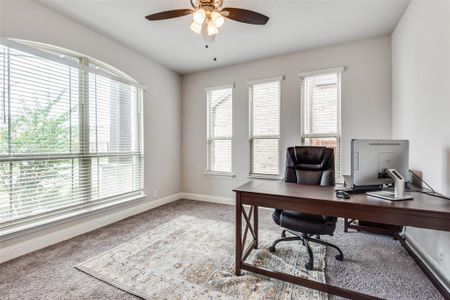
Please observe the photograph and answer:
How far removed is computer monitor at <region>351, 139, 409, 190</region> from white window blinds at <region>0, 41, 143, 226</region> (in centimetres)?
318

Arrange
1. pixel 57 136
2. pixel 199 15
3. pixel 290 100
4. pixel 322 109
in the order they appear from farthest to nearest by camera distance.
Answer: pixel 290 100 < pixel 322 109 < pixel 57 136 < pixel 199 15

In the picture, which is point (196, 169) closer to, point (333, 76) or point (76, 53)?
point (76, 53)

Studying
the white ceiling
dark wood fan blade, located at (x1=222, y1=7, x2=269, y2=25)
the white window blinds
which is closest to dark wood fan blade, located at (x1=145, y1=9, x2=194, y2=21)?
dark wood fan blade, located at (x1=222, y1=7, x2=269, y2=25)

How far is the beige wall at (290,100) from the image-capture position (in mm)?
3117

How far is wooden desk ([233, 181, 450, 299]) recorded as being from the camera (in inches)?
51.8

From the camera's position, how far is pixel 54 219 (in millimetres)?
2510

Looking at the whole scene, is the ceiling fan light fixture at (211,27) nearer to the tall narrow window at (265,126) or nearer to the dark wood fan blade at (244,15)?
the dark wood fan blade at (244,15)

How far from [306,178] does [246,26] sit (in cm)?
211

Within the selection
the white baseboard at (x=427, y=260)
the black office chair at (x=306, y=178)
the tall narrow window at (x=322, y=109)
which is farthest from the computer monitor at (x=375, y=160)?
the tall narrow window at (x=322, y=109)

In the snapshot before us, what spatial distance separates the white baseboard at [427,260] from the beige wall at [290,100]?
1256mm

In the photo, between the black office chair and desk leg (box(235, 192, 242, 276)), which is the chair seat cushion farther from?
desk leg (box(235, 192, 242, 276))

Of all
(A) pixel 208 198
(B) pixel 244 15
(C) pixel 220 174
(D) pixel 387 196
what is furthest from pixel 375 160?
(A) pixel 208 198

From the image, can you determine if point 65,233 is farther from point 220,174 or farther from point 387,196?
point 387,196

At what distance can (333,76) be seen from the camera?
3377 millimetres
